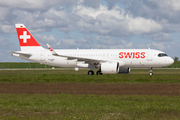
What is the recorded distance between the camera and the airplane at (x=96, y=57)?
3912cm

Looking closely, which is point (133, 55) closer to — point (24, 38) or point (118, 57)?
point (118, 57)

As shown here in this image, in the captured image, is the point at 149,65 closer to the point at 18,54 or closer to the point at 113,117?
the point at 18,54

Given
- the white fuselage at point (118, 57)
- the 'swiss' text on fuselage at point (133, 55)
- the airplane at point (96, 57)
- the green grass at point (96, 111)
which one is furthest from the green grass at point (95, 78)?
the green grass at point (96, 111)

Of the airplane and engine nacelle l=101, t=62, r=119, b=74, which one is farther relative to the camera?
the airplane

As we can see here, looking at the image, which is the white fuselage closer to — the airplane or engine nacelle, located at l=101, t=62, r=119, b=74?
the airplane

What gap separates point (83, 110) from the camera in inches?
460

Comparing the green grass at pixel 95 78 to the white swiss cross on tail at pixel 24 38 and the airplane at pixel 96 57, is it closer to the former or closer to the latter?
the airplane at pixel 96 57

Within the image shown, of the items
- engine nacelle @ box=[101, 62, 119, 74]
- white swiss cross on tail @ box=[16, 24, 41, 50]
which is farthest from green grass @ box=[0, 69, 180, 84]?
white swiss cross on tail @ box=[16, 24, 41, 50]

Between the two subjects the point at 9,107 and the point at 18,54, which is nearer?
the point at 9,107

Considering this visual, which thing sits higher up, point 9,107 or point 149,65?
point 149,65

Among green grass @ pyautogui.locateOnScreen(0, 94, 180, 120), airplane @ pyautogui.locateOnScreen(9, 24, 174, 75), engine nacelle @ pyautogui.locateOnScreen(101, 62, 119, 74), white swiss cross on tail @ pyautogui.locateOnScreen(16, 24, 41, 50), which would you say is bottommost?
green grass @ pyautogui.locateOnScreen(0, 94, 180, 120)

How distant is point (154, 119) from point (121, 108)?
242 centimetres

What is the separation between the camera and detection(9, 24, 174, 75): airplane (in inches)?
1540

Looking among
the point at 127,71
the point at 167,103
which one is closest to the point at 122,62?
the point at 127,71
